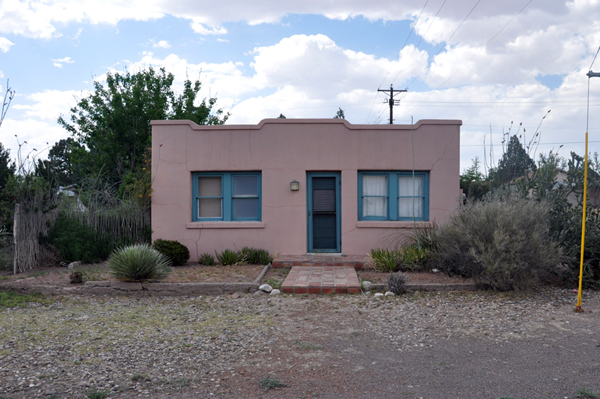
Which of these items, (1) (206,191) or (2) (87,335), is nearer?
(2) (87,335)

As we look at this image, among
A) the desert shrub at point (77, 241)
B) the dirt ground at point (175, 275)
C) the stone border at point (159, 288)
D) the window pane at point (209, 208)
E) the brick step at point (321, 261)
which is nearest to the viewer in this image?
the stone border at point (159, 288)

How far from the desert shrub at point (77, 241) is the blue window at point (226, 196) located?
2175 mm

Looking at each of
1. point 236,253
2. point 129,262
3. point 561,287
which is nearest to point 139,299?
point 129,262

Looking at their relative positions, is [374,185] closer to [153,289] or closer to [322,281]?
[322,281]

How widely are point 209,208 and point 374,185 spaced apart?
13.0ft

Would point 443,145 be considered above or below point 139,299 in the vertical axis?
above

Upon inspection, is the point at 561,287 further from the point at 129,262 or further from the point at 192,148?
the point at 192,148

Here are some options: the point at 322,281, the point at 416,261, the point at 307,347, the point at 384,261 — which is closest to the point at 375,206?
the point at 384,261

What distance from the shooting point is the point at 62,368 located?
4.41m

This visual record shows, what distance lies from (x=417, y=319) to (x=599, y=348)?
2.03 meters

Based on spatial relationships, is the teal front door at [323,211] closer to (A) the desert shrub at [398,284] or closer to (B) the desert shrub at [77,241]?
(A) the desert shrub at [398,284]

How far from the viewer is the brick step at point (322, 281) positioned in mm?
7883

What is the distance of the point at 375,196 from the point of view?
11242 millimetres

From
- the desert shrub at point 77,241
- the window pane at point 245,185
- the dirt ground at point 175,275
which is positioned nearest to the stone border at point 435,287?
the dirt ground at point 175,275
